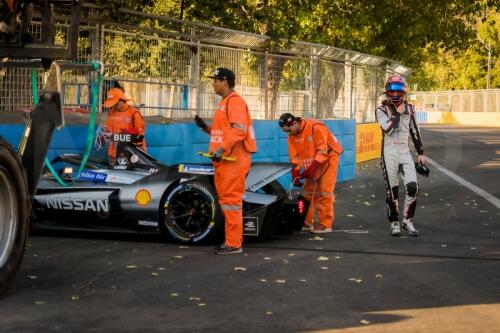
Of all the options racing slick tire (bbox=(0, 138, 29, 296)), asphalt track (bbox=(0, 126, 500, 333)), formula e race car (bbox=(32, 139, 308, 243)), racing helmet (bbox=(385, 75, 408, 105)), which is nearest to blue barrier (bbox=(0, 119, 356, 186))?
formula e race car (bbox=(32, 139, 308, 243))

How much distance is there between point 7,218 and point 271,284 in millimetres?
2085

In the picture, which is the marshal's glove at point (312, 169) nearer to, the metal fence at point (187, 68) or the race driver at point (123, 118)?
the race driver at point (123, 118)

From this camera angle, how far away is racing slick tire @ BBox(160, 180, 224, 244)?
988 centimetres

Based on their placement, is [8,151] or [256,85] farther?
[256,85]

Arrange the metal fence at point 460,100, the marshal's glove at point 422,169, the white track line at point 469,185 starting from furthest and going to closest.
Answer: the metal fence at point 460,100 → the white track line at point 469,185 → the marshal's glove at point 422,169

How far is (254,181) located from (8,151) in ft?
12.5

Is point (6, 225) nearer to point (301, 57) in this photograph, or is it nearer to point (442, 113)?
point (301, 57)

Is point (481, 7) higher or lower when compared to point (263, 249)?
higher

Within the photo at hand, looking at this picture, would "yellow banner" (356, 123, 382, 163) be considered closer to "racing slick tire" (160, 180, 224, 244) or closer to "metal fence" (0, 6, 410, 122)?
"metal fence" (0, 6, 410, 122)

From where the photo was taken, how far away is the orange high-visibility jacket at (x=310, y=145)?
1178cm

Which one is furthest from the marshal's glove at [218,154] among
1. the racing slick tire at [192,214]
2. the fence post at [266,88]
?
the fence post at [266,88]

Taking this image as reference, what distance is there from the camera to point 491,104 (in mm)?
80438

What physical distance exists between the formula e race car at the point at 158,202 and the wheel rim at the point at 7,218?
3019 mm

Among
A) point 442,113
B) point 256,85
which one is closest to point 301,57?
point 256,85
